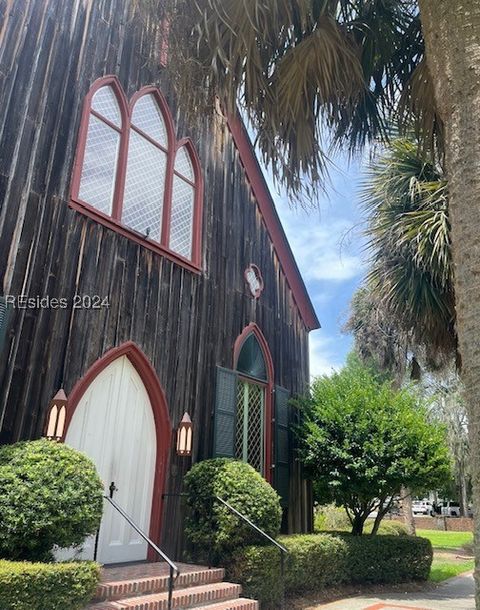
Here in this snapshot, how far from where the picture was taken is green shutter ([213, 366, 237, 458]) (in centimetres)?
934

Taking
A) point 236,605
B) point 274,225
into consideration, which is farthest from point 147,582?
point 274,225

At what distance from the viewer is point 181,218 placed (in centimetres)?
1002

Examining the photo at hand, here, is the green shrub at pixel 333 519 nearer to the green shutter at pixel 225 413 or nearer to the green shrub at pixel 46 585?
the green shutter at pixel 225 413

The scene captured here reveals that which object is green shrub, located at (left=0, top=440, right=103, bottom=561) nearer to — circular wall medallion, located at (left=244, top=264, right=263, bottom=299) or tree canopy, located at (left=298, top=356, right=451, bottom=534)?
tree canopy, located at (left=298, top=356, right=451, bottom=534)

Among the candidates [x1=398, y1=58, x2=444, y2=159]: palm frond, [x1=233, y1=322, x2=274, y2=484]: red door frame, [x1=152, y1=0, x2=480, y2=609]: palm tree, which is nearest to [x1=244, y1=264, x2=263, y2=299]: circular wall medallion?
[x1=233, y1=322, x2=274, y2=484]: red door frame

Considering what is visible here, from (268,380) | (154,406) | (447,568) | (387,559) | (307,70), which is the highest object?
(307,70)

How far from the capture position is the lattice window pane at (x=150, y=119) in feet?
31.0

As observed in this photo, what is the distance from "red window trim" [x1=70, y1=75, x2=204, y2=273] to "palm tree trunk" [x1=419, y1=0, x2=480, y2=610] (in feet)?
17.9

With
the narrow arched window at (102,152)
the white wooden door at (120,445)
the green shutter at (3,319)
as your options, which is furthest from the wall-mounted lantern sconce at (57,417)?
the narrow arched window at (102,152)

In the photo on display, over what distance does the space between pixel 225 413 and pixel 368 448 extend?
9.47 ft

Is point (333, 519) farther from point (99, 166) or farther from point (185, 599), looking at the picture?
point (99, 166)

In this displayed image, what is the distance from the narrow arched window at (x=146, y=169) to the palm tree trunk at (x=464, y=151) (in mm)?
5905

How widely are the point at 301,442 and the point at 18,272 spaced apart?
6799mm

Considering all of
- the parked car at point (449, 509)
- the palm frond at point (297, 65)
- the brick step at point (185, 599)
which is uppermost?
the palm frond at point (297, 65)
